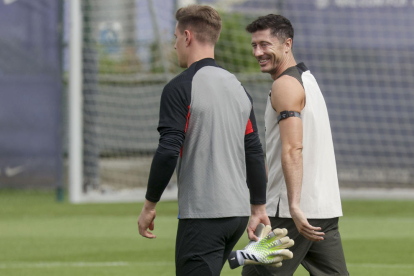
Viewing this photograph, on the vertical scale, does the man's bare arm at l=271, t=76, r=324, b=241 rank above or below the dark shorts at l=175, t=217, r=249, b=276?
above

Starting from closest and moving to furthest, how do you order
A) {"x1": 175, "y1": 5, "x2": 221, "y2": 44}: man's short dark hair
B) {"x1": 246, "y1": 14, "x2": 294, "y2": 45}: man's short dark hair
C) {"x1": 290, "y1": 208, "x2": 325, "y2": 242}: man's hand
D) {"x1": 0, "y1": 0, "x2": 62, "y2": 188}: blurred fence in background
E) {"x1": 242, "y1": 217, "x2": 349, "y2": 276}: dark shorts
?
{"x1": 175, "y1": 5, "x2": 221, "y2": 44}: man's short dark hair → {"x1": 290, "y1": 208, "x2": 325, "y2": 242}: man's hand → {"x1": 242, "y1": 217, "x2": 349, "y2": 276}: dark shorts → {"x1": 246, "y1": 14, "x2": 294, "y2": 45}: man's short dark hair → {"x1": 0, "y1": 0, "x2": 62, "y2": 188}: blurred fence in background

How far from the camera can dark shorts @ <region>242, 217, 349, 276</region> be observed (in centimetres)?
376

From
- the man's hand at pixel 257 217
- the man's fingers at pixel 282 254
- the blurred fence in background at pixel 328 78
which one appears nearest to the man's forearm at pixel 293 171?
the man's hand at pixel 257 217

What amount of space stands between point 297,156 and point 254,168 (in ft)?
1.00

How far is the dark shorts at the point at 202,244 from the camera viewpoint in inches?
124

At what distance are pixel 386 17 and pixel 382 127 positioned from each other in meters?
2.40

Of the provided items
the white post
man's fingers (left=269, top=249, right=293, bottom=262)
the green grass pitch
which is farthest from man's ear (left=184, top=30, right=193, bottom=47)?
the white post

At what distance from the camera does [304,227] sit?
138 inches

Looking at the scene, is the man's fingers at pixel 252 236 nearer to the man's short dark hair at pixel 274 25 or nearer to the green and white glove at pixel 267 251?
the green and white glove at pixel 267 251

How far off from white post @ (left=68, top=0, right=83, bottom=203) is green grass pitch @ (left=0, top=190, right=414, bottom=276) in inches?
19.6

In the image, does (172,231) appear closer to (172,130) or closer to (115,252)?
(115,252)

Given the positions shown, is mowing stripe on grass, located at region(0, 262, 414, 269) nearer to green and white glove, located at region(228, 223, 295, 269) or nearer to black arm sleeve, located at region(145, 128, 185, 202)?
green and white glove, located at region(228, 223, 295, 269)

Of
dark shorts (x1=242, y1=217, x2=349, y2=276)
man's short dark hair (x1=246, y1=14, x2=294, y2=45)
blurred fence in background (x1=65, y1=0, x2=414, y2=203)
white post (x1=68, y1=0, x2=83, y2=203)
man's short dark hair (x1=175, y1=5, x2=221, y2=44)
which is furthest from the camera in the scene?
blurred fence in background (x1=65, y1=0, x2=414, y2=203)

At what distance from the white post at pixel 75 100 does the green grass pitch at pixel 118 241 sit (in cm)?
50
